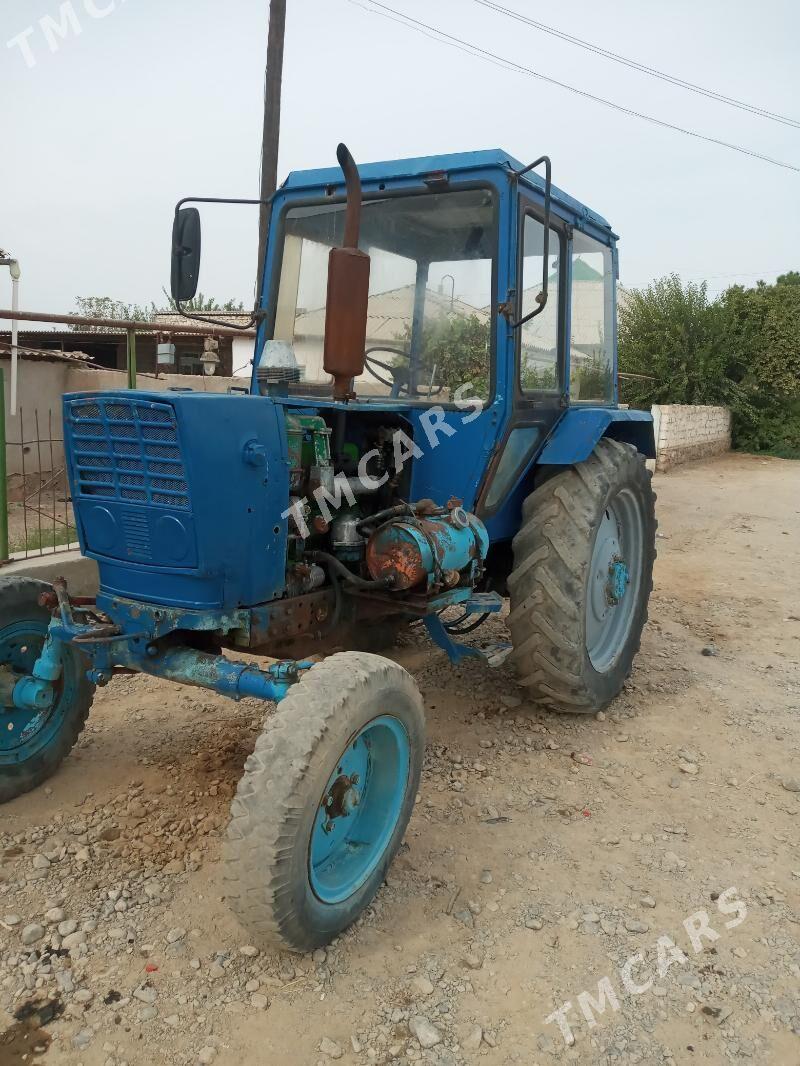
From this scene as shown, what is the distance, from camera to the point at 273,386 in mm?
3426

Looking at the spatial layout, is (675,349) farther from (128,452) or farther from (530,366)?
(128,452)

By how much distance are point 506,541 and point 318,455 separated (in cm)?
134

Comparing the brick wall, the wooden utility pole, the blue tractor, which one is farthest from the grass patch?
the brick wall

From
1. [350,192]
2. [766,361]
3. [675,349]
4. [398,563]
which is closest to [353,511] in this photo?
[398,563]

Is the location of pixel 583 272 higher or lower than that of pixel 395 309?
higher

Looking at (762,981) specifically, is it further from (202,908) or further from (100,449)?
(100,449)

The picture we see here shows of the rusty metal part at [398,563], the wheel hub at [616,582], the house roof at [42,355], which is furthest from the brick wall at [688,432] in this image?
the rusty metal part at [398,563]

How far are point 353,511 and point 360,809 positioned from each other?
3.63ft

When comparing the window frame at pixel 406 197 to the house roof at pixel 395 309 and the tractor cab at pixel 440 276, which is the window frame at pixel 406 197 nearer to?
the tractor cab at pixel 440 276

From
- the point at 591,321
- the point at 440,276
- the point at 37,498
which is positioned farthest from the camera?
the point at 37,498

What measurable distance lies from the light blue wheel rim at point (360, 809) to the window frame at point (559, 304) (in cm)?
157

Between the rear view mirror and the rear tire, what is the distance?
66.0 inches

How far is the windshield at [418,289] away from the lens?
3.39 meters

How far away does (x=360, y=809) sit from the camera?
101 inches
